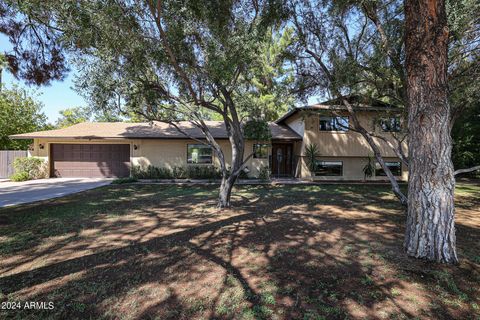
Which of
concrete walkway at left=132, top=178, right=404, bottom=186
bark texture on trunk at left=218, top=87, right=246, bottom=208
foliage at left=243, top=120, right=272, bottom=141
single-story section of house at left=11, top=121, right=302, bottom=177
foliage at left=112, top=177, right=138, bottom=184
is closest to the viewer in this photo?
bark texture on trunk at left=218, top=87, right=246, bottom=208

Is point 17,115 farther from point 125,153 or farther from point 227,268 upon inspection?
point 227,268

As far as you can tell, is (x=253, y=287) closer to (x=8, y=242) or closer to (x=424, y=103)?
(x=424, y=103)

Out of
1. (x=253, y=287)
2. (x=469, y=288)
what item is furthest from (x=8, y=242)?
(x=469, y=288)

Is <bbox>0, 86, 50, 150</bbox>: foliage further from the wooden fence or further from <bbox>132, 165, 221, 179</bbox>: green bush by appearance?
<bbox>132, 165, 221, 179</bbox>: green bush

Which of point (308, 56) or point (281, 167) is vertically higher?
point (308, 56)

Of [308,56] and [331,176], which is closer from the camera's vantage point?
[308,56]

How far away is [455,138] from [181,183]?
801 inches

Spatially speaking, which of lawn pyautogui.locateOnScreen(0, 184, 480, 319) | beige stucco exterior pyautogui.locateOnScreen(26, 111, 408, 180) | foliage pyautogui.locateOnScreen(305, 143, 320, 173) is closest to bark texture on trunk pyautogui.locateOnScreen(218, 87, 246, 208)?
lawn pyautogui.locateOnScreen(0, 184, 480, 319)

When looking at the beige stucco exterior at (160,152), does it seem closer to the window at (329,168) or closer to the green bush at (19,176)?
the green bush at (19,176)

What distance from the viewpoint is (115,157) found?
51.8 ft

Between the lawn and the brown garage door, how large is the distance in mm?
8753

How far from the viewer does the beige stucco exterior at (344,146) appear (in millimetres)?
15227

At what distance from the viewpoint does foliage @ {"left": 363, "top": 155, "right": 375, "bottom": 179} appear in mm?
15500

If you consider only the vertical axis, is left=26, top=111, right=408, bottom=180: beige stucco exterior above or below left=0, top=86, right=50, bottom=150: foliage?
below
